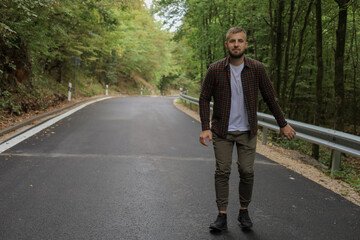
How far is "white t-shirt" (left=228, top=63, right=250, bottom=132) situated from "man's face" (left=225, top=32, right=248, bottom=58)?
0.51 ft

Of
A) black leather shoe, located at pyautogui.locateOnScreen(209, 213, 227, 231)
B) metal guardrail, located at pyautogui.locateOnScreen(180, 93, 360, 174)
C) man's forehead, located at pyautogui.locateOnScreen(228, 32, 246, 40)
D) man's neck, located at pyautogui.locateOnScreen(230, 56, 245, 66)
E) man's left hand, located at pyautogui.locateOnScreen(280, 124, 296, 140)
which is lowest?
black leather shoe, located at pyautogui.locateOnScreen(209, 213, 227, 231)

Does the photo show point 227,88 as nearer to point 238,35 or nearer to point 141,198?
point 238,35

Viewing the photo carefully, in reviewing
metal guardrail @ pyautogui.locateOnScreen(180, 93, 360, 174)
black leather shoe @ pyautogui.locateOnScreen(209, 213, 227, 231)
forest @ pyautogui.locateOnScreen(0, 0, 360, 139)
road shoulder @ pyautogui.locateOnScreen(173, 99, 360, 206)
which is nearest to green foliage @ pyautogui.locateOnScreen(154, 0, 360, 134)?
forest @ pyautogui.locateOnScreen(0, 0, 360, 139)

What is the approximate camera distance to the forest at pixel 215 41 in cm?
956

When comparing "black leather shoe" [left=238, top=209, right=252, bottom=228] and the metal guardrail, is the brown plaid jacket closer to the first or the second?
"black leather shoe" [left=238, top=209, right=252, bottom=228]

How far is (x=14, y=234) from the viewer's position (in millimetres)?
3027

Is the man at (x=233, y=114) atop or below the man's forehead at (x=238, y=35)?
below

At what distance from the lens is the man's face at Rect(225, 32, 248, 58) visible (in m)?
3.15

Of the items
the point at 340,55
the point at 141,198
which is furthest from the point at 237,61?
the point at 340,55

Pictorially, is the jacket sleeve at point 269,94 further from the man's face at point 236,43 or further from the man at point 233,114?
the man's face at point 236,43

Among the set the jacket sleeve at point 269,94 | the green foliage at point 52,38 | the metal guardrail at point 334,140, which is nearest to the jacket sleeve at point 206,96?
the jacket sleeve at point 269,94

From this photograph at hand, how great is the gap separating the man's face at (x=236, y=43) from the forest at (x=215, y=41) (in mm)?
5330

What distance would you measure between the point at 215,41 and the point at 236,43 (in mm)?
13620

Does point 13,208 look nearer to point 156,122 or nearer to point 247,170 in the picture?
point 247,170
